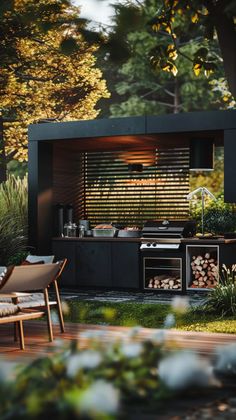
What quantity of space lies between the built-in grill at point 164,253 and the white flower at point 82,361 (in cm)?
743

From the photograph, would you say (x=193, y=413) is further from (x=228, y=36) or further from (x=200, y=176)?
(x=200, y=176)

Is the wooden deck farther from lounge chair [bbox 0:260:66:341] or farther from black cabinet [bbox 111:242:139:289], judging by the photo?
black cabinet [bbox 111:242:139:289]

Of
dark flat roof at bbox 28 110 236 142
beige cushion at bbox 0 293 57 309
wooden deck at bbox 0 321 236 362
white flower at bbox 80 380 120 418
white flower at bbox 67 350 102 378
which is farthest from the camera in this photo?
dark flat roof at bbox 28 110 236 142

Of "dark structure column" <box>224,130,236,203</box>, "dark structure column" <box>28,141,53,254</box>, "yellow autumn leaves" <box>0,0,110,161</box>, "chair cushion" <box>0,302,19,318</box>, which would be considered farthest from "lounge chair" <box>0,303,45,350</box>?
"yellow autumn leaves" <box>0,0,110,161</box>

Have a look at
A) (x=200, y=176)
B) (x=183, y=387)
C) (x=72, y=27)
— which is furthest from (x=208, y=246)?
(x=200, y=176)

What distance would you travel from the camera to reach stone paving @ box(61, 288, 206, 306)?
10758mm

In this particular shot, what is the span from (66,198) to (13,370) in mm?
9293

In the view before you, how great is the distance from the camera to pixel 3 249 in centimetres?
1217

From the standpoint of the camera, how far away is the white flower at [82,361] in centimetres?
379

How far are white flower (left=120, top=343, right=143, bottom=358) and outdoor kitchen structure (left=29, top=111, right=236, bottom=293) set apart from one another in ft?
22.5

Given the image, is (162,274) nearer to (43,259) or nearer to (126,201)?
(126,201)

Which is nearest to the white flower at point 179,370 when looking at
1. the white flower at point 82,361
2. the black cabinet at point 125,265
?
the white flower at point 82,361

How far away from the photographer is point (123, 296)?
37.0 ft

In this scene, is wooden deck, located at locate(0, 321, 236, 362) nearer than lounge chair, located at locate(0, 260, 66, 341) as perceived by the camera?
Yes
